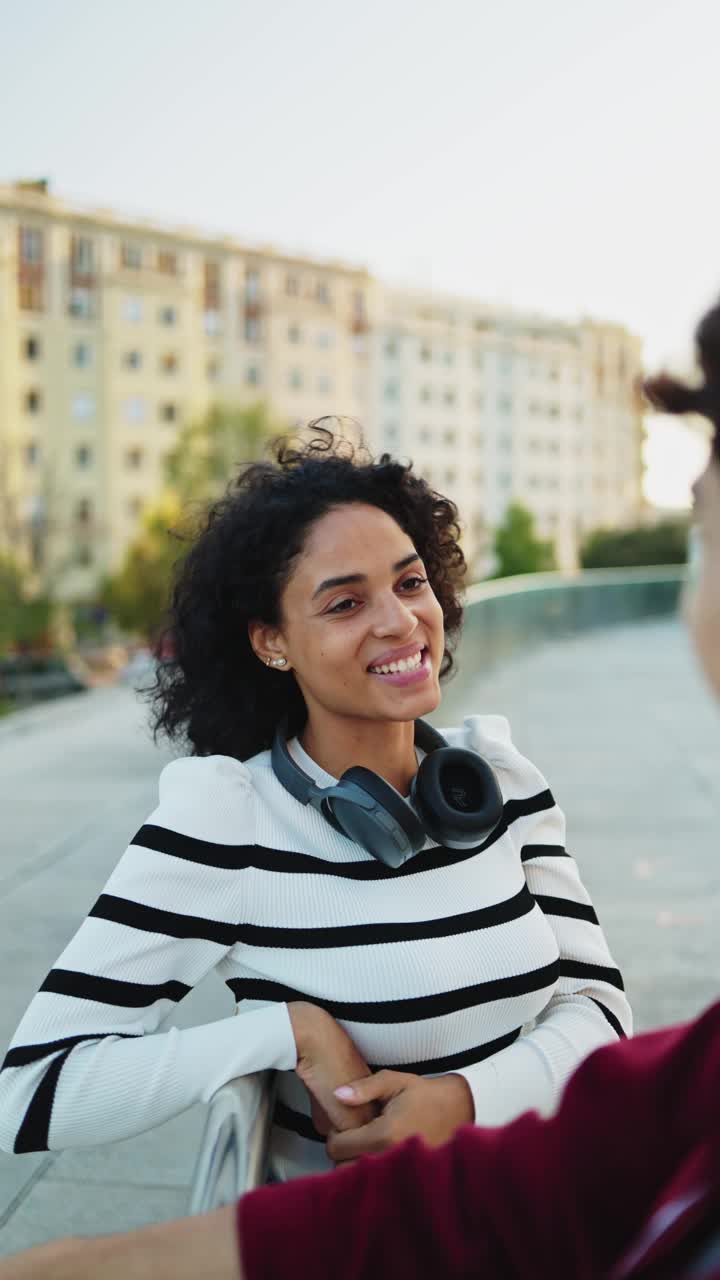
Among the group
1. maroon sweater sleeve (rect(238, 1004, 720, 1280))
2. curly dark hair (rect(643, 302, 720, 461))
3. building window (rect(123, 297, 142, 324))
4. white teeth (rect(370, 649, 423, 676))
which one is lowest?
maroon sweater sleeve (rect(238, 1004, 720, 1280))

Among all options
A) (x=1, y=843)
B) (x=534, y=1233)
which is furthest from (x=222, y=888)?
(x=1, y=843)

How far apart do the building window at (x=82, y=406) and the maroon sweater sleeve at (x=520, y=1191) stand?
210 ft

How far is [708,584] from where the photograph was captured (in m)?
1.01

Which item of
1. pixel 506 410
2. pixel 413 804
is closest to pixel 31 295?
pixel 506 410

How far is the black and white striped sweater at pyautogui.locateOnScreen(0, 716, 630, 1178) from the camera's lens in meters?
1.70

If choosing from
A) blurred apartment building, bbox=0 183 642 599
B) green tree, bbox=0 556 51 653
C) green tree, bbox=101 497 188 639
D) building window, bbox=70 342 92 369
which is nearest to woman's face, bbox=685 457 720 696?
green tree, bbox=0 556 51 653

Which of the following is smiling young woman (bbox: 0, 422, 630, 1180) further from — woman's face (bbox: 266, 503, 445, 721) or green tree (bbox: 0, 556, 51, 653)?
green tree (bbox: 0, 556, 51, 653)

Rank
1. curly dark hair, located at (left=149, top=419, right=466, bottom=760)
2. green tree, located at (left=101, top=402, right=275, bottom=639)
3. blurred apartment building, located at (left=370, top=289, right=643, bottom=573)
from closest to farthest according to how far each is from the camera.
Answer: curly dark hair, located at (left=149, top=419, right=466, bottom=760) → green tree, located at (left=101, top=402, right=275, bottom=639) → blurred apartment building, located at (left=370, top=289, right=643, bottom=573)

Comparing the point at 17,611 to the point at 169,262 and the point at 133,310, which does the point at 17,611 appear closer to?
the point at 133,310

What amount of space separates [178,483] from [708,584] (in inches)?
2305

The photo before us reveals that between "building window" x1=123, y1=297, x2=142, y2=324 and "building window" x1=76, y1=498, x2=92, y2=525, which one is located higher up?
"building window" x1=123, y1=297, x2=142, y2=324

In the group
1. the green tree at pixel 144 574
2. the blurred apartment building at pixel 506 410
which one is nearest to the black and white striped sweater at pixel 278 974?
the green tree at pixel 144 574

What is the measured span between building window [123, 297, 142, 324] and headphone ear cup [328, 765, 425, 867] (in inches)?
2585

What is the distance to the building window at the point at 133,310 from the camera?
6456 centimetres
